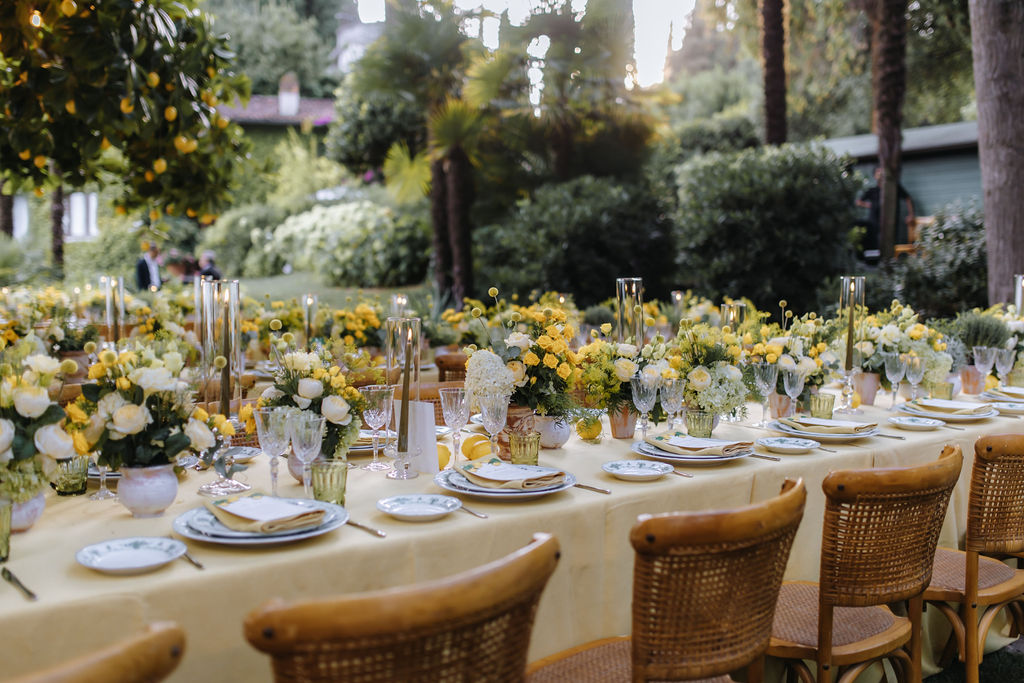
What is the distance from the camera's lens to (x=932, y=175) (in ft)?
49.1

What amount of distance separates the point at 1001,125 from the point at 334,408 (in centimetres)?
611

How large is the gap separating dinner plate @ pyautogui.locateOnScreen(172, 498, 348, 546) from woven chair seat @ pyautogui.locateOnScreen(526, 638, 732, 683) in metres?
0.54

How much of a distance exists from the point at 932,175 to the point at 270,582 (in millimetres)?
15670

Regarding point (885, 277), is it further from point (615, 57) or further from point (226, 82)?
point (226, 82)

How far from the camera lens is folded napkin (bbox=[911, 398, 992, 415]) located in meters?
3.31

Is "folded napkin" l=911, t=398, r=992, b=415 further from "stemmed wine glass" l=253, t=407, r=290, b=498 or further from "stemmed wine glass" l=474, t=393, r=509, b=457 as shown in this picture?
"stemmed wine glass" l=253, t=407, r=290, b=498

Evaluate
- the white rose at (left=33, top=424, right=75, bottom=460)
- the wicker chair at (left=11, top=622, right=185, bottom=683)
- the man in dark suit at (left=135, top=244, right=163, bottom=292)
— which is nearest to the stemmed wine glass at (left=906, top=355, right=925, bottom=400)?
the white rose at (left=33, top=424, right=75, bottom=460)

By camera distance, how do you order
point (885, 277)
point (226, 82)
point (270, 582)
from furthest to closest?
1. point (885, 277)
2. point (226, 82)
3. point (270, 582)

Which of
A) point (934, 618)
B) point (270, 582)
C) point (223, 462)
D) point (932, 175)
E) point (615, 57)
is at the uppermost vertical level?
point (615, 57)

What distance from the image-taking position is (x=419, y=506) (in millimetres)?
2006

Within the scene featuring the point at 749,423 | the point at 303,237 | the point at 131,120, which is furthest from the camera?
the point at 303,237

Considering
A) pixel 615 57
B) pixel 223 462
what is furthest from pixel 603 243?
pixel 223 462

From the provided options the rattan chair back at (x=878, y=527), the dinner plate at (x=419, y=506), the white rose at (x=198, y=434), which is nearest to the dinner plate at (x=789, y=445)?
the rattan chair back at (x=878, y=527)

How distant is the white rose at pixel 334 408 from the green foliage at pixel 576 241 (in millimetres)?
8585
